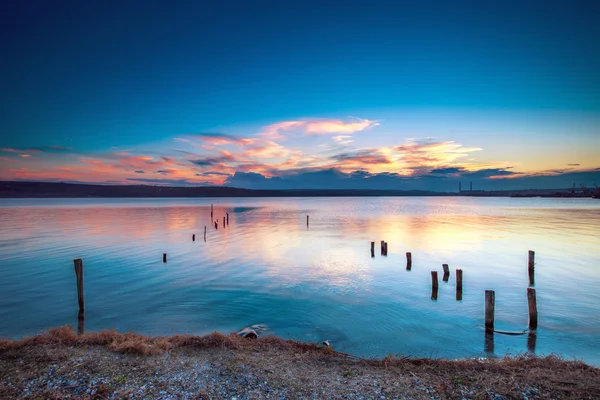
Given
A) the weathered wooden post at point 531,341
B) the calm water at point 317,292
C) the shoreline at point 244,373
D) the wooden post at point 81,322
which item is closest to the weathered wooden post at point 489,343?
the calm water at point 317,292

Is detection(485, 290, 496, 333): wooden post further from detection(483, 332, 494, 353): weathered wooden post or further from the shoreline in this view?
the shoreline

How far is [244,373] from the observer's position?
9.32 m

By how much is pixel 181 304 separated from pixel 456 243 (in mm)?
33751

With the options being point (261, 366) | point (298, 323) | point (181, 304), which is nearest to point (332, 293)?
point (298, 323)

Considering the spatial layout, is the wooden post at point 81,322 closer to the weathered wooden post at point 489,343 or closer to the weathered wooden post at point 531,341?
the weathered wooden post at point 489,343

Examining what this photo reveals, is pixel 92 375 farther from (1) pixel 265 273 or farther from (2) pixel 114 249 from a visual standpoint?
(2) pixel 114 249

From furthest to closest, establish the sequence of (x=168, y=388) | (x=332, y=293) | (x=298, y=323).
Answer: (x=332, y=293), (x=298, y=323), (x=168, y=388)

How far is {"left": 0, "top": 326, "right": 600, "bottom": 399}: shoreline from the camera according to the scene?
827 centimetres

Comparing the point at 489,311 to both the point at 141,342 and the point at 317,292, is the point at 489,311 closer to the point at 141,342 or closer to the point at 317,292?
the point at 317,292

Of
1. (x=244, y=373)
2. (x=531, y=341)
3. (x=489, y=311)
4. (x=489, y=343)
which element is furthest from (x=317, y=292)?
(x=244, y=373)

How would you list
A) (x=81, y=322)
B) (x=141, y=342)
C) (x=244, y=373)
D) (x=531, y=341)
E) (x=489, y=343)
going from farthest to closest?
(x=81, y=322) < (x=531, y=341) < (x=489, y=343) < (x=141, y=342) < (x=244, y=373)

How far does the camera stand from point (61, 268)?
84.5ft

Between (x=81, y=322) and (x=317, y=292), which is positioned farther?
(x=317, y=292)

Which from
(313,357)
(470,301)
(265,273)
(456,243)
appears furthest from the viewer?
(456,243)
